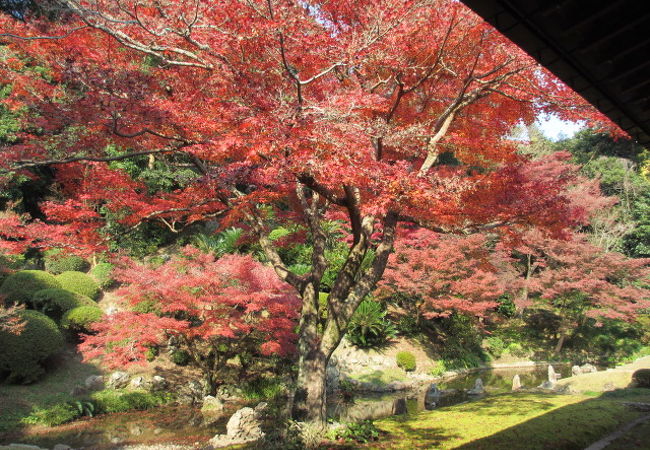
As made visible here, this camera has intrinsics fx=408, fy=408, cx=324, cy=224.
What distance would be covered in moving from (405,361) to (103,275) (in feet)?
36.3

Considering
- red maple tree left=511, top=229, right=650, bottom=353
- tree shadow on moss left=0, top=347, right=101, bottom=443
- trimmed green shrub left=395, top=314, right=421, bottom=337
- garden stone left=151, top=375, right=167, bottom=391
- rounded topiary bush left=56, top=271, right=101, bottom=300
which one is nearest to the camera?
tree shadow on moss left=0, top=347, right=101, bottom=443

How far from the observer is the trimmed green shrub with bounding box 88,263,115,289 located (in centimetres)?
1445

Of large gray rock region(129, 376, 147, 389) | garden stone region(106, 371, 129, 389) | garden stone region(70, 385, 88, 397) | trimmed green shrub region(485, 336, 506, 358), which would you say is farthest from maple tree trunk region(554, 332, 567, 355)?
garden stone region(70, 385, 88, 397)

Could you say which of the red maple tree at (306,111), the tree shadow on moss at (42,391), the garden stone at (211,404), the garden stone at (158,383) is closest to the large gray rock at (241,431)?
the red maple tree at (306,111)

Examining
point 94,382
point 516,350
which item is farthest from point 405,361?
point 94,382

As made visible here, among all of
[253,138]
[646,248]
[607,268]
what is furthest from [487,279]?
[646,248]

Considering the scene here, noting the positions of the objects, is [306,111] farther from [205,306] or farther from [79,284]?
[79,284]

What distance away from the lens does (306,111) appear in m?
4.89

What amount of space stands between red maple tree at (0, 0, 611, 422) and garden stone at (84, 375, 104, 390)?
14.5 feet

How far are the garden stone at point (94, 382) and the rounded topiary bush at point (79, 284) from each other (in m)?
4.33

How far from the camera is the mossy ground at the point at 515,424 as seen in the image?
547cm

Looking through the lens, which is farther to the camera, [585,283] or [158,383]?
[585,283]

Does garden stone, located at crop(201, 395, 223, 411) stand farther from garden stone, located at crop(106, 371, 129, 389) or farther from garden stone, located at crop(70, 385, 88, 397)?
garden stone, located at crop(70, 385, 88, 397)

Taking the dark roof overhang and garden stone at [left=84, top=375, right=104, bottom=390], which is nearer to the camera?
the dark roof overhang
